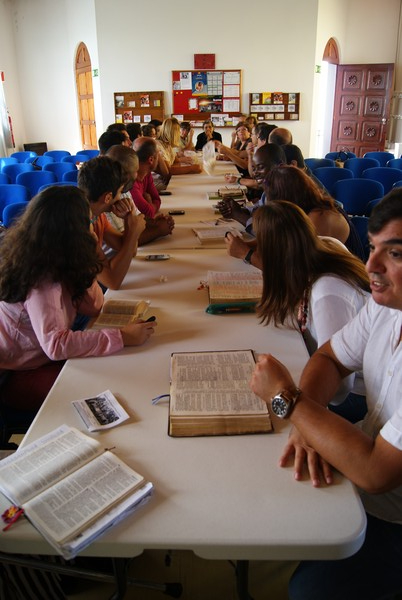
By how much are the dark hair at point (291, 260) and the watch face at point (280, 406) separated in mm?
556

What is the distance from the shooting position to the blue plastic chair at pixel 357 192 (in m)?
4.91

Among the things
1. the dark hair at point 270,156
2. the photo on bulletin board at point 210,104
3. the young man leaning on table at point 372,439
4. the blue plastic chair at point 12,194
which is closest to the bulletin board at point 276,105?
the photo on bulletin board at point 210,104

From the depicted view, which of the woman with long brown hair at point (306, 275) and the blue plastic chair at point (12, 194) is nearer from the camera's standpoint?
the woman with long brown hair at point (306, 275)

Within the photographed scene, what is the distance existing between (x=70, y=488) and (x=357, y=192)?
4541mm

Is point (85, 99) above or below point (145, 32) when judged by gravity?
below

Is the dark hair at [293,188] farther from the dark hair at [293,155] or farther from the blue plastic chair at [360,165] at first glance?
the blue plastic chair at [360,165]

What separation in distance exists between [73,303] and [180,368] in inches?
23.9

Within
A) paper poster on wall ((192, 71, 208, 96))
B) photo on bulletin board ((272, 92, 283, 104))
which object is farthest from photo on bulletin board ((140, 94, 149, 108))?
photo on bulletin board ((272, 92, 283, 104))

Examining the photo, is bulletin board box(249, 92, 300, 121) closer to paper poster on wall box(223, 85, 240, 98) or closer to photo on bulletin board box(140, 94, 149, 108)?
paper poster on wall box(223, 85, 240, 98)

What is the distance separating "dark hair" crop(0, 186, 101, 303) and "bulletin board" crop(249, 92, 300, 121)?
902cm

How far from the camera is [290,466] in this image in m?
1.14

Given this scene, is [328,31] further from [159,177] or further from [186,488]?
[186,488]

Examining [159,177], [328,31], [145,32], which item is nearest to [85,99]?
[145,32]

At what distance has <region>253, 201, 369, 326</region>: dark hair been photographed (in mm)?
1682
